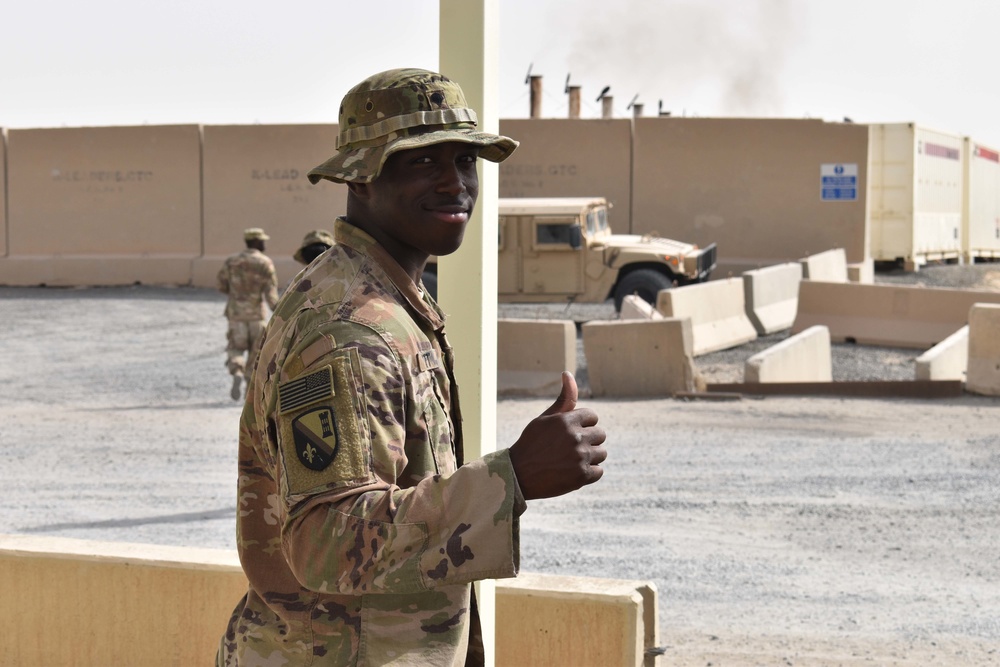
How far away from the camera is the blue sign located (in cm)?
2288

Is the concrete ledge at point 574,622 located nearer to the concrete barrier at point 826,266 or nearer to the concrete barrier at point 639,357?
the concrete barrier at point 639,357

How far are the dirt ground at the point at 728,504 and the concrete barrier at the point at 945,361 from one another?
1.78ft

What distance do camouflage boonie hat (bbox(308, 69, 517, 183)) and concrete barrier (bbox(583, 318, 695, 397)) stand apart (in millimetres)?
10109

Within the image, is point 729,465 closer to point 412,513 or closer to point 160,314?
point 412,513

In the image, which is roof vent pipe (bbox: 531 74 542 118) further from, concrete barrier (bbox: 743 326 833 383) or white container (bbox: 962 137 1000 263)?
concrete barrier (bbox: 743 326 833 383)

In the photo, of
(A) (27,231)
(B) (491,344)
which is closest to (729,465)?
(B) (491,344)

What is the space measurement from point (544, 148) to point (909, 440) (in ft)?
47.5

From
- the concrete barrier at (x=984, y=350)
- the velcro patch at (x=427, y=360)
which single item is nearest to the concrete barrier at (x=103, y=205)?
the concrete barrier at (x=984, y=350)

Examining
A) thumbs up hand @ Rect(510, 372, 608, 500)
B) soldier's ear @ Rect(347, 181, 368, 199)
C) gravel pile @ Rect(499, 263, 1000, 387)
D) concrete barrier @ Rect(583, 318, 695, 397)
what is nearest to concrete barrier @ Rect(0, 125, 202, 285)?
gravel pile @ Rect(499, 263, 1000, 387)

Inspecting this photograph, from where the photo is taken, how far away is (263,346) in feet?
6.29

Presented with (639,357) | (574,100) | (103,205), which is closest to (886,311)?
(639,357)

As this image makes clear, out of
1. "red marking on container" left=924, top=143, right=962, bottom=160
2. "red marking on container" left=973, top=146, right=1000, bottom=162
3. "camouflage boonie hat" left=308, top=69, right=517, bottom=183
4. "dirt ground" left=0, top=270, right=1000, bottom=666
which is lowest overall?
"dirt ground" left=0, top=270, right=1000, bottom=666

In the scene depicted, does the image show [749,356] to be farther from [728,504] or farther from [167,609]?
[167,609]

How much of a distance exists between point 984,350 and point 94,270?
17.6 m
